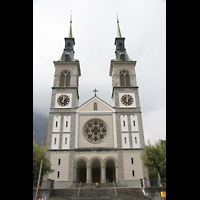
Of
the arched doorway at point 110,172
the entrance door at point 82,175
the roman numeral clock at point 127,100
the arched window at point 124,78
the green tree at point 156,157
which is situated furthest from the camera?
the arched window at point 124,78

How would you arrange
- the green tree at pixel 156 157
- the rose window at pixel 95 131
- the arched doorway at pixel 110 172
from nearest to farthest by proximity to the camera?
the green tree at pixel 156 157 < the arched doorway at pixel 110 172 < the rose window at pixel 95 131

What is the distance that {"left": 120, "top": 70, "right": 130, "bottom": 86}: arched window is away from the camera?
34.3 metres

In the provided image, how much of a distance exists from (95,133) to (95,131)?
13.6 inches

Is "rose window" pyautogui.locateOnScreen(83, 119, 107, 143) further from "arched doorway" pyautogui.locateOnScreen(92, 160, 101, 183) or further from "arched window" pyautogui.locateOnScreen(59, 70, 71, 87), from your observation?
"arched window" pyautogui.locateOnScreen(59, 70, 71, 87)

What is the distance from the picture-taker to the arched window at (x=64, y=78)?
3384cm

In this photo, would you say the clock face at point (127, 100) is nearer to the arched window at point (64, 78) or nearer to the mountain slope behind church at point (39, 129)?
the arched window at point (64, 78)

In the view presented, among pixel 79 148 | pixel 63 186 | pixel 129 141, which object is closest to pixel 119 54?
pixel 129 141

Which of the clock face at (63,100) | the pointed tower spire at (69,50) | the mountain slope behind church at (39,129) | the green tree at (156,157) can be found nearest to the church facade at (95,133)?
the clock face at (63,100)

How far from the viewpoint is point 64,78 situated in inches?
1353

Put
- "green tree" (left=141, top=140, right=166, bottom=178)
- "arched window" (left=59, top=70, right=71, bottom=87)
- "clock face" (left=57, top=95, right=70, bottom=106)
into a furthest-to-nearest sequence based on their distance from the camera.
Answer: "arched window" (left=59, top=70, right=71, bottom=87) → "clock face" (left=57, top=95, right=70, bottom=106) → "green tree" (left=141, top=140, right=166, bottom=178)

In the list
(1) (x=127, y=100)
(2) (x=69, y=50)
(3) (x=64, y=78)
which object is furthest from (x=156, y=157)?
(2) (x=69, y=50)

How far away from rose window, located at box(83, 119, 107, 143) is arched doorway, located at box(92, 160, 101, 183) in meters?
3.48

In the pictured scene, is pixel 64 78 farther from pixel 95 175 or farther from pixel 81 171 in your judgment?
pixel 95 175

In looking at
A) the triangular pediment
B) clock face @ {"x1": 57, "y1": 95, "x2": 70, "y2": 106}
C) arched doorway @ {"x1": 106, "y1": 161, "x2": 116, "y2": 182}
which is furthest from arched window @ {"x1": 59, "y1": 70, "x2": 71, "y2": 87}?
arched doorway @ {"x1": 106, "y1": 161, "x2": 116, "y2": 182}
